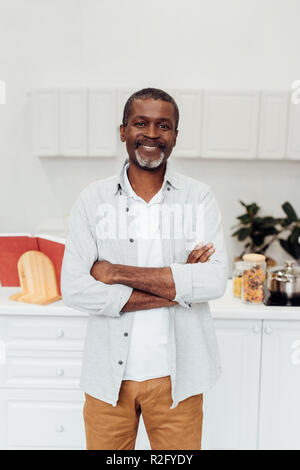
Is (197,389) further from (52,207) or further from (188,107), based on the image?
(52,207)

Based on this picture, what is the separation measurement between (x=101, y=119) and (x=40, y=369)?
2.01m

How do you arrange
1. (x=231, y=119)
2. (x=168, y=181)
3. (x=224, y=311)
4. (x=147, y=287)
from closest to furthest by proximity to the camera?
(x=147, y=287) → (x=168, y=181) → (x=224, y=311) → (x=231, y=119)

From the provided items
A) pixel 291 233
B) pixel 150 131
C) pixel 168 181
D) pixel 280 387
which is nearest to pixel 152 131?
pixel 150 131

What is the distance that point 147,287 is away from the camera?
141cm

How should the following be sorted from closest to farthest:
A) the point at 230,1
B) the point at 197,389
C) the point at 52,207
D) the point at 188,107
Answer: the point at 197,389 < the point at 188,107 < the point at 230,1 < the point at 52,207

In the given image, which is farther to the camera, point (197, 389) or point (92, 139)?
point (92, 139)

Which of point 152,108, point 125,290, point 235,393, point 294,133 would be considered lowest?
point 235,393

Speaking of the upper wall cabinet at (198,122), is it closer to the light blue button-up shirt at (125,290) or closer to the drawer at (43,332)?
the drawer at (43,332)

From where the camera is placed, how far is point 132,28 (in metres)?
3.82

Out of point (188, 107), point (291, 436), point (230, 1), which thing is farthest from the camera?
point (230, 1)

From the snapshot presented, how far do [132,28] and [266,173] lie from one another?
5.14ft

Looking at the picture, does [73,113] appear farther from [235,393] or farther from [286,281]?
[235,393]

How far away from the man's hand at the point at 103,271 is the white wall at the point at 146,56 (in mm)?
2545
